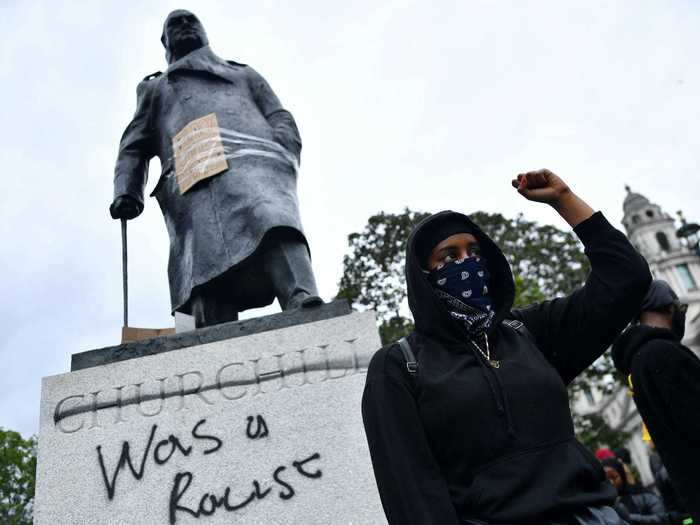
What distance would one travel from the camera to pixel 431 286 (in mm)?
1809

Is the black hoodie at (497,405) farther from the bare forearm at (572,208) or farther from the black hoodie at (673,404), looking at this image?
the black hoodie at (673,404)

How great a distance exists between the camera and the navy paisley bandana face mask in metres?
1.85

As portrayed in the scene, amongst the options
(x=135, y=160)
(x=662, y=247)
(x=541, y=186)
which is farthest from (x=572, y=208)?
(x=662, y=247)

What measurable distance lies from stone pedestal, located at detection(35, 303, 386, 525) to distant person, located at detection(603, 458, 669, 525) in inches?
68.8

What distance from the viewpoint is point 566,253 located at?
17.5 meters

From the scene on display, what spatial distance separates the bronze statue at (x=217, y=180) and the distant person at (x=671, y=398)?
1822 mm

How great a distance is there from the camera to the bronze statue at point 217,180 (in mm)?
4230

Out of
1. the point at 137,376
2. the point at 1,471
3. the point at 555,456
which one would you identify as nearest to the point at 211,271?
the point at 137,376

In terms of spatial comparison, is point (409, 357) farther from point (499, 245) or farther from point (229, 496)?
point (499, 245)

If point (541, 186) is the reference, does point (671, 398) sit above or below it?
below

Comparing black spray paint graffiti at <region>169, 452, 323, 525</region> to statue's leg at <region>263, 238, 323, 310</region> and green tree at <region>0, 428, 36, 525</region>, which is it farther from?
green tree at <region>0, 428, 36, 525</region>

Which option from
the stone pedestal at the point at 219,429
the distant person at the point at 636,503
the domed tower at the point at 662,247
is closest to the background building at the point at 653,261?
the domed tower at the point at 662,247

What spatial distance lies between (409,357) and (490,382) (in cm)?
22

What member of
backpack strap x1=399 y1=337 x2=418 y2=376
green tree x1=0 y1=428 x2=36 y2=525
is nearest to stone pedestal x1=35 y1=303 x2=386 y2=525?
backpack strap x1=399 y1=337 x2=418 y2=376
